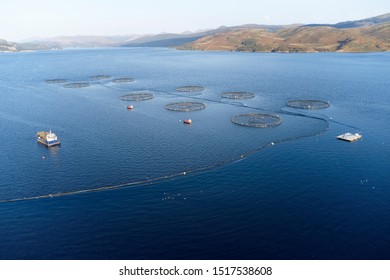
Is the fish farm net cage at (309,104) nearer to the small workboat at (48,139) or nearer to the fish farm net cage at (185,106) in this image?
the fish farm net cage at (185,106)

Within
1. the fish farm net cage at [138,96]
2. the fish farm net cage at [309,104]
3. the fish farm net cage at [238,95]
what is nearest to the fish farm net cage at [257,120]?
the fish farm net cage at [309,104]

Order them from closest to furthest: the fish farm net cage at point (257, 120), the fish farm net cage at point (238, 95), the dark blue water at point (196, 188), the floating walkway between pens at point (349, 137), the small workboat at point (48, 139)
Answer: the dark blue water at point (196, 188), the small workboat at point (48, 139), the floating walkway between pens at point (349, 137), the fish farm net cage at point (257, 120), the fish farm net cage at point (238, 95)

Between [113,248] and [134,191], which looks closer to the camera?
[113,248]

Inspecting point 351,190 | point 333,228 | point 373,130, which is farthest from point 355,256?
point 373,130

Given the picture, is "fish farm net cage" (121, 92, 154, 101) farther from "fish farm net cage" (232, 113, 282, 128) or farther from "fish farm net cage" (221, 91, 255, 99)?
"fish farm net cage" (232, 113, 282, 128)

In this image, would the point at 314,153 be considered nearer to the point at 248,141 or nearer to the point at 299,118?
the point at 248,141

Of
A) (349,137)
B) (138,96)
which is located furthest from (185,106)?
(349,137)

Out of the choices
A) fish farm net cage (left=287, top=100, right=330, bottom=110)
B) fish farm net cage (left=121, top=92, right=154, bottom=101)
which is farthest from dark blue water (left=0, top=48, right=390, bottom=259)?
fish farm net cage (left=121, top=92, right=154, bottom=101)
